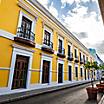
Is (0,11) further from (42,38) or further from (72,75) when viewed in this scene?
(72,75)

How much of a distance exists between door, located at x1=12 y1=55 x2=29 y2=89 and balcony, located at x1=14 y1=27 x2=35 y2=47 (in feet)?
3.59

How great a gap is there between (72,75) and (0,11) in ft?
40.5

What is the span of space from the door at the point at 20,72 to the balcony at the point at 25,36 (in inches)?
43.1

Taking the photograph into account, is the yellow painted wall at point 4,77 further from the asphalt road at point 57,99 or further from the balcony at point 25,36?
the balcony at point 25,36

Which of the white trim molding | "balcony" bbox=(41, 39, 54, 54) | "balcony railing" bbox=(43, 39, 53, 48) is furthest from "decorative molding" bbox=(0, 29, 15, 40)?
"balcony railing" bbox=(43, 39, 53, 48)

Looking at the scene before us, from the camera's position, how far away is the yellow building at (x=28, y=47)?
7145mm

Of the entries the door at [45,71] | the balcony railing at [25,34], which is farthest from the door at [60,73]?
the balcony railing at [25,34]

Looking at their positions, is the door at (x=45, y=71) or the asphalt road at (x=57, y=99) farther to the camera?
the door at (x=45, y=71)

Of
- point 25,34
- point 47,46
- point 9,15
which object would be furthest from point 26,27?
point 47,46

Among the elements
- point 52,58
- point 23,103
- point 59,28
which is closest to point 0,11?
point 23,103

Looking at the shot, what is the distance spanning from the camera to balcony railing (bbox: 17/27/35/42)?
8.20m

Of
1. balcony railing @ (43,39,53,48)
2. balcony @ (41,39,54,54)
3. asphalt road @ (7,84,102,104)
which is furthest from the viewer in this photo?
balcony railing @ (43,39,53,48)

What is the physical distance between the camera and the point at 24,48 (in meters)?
8.31

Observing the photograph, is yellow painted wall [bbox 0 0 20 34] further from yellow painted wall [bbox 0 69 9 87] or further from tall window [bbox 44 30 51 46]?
tall window [bbox 44 30 51 46]
